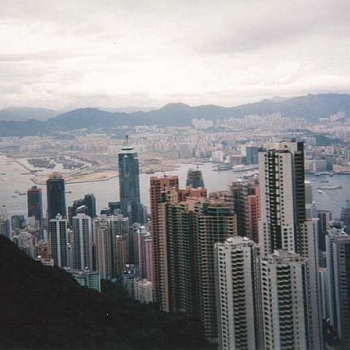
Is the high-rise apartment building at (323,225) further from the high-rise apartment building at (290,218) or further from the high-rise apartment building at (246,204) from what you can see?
the high-rise apartment building at (246,204)

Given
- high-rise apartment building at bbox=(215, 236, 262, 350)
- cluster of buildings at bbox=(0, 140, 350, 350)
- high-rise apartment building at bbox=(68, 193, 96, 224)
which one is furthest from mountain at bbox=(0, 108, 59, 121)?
high-rise apartment building at bbox=(215, 236, 262, 350)

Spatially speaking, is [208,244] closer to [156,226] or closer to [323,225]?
[156,226]

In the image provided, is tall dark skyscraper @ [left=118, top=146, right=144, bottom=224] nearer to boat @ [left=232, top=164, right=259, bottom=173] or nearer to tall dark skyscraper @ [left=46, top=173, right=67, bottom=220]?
tall dark skyscraper @ [left=46, top=173, right=67, bottom=220]

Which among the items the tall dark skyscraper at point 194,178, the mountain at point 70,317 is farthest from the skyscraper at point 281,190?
the mountain at point 70,317

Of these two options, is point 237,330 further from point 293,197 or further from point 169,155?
point 169,155

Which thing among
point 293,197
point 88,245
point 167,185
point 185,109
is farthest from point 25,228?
point 293,197

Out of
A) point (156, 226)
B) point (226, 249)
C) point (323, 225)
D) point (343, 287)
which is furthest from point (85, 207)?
point (343, 287)
